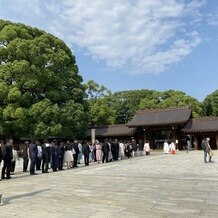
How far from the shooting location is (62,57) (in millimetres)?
36844

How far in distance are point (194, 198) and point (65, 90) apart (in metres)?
30.2

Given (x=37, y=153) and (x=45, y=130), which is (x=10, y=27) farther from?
(x=37, y=153)

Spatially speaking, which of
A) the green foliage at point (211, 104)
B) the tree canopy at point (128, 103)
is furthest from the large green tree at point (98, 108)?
the green foliage at point (211, 104)

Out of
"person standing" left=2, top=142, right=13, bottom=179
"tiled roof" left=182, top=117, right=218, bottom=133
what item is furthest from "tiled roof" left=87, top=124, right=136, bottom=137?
"person standing" left=2, top=142, right=13, bottom=179

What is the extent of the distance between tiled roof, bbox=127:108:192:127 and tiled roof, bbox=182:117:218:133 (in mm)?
821

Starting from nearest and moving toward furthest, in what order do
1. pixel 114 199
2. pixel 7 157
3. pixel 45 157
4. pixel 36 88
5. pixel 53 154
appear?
1. pixel 114 199
2. pixel 7 157
3. pixel 45 157
4. pixel 53 154
5. pixel 36 88

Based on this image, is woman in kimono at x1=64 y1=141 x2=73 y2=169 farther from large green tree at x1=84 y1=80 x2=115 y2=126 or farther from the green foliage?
the green foliage

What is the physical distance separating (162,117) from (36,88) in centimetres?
1652

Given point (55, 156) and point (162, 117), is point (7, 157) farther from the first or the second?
point (162, 117)

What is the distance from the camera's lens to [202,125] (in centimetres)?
3997

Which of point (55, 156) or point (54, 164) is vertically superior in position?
point (55, 156)

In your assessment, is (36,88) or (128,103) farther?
(128,103)

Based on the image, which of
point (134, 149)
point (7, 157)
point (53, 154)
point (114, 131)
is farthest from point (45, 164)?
point (114, 131)

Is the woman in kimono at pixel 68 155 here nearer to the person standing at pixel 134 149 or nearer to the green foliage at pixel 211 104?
the person standing at pixel 134 149
